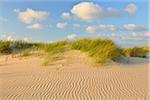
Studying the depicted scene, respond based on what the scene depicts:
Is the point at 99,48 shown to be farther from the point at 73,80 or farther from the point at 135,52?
the point at 135,52

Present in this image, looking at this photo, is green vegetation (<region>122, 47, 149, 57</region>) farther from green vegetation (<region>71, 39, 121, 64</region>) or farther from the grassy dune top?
green vegetation (<region>71, 39, 121, 64</region>)

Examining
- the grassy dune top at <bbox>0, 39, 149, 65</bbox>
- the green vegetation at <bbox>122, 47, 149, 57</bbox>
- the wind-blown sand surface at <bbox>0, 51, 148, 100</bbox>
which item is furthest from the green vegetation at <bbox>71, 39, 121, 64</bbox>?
the green vegetation at <bbox>122, 47, 149, 57</bbox>

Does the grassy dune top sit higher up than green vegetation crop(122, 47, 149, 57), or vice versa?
the grassy dune top

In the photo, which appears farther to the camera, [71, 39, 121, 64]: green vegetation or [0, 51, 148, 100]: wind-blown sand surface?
[71, 39, 121, 64]: green vegetation

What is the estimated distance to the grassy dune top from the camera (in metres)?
12.6

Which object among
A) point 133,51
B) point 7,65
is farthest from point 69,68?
point 133,51

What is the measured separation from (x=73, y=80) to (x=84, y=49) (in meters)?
4.70

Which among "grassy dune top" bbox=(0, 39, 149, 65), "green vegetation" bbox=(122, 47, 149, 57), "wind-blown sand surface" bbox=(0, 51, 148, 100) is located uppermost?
"grassy dune top" bbox=(0, 39, 149, 65)

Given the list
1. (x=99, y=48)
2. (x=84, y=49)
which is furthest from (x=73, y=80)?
(x=84, y=49)

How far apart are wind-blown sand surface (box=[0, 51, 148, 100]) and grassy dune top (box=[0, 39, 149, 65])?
1.54 feet

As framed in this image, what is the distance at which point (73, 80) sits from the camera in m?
9.51

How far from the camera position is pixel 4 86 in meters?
8.73

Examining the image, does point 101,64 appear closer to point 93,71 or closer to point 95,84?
point 93,71

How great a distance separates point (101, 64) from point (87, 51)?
2.30 metres
